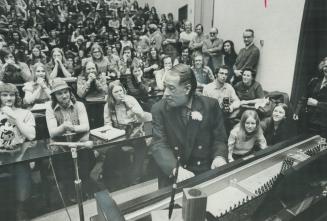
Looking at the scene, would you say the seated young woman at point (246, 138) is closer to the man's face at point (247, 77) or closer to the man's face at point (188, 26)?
the man's face at point (247, 77)

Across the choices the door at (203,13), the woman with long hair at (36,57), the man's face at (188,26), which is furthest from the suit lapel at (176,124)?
the door at (203,13)

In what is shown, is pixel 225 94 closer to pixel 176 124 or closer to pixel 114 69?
pixel 114 69

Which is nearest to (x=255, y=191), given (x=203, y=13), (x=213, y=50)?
(x=213, y=50)

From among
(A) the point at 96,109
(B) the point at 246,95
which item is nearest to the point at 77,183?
Result: (A) the point at 96,109

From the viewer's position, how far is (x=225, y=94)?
5008 mm

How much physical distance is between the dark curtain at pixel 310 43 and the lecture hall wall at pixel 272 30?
25cm

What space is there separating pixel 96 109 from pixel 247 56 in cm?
366

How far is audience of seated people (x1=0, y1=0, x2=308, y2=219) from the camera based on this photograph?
341 cm

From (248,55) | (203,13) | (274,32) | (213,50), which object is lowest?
(248,55)

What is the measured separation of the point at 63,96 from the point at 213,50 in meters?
4.81

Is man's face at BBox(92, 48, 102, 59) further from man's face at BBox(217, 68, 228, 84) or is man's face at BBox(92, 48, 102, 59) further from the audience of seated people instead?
man's face at BBox(217, 68, 228, 84)

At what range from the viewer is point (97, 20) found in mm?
11008

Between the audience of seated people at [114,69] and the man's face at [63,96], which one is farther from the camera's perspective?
the audience of seated people at [114,69]

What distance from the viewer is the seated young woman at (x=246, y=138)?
11.0 feet
